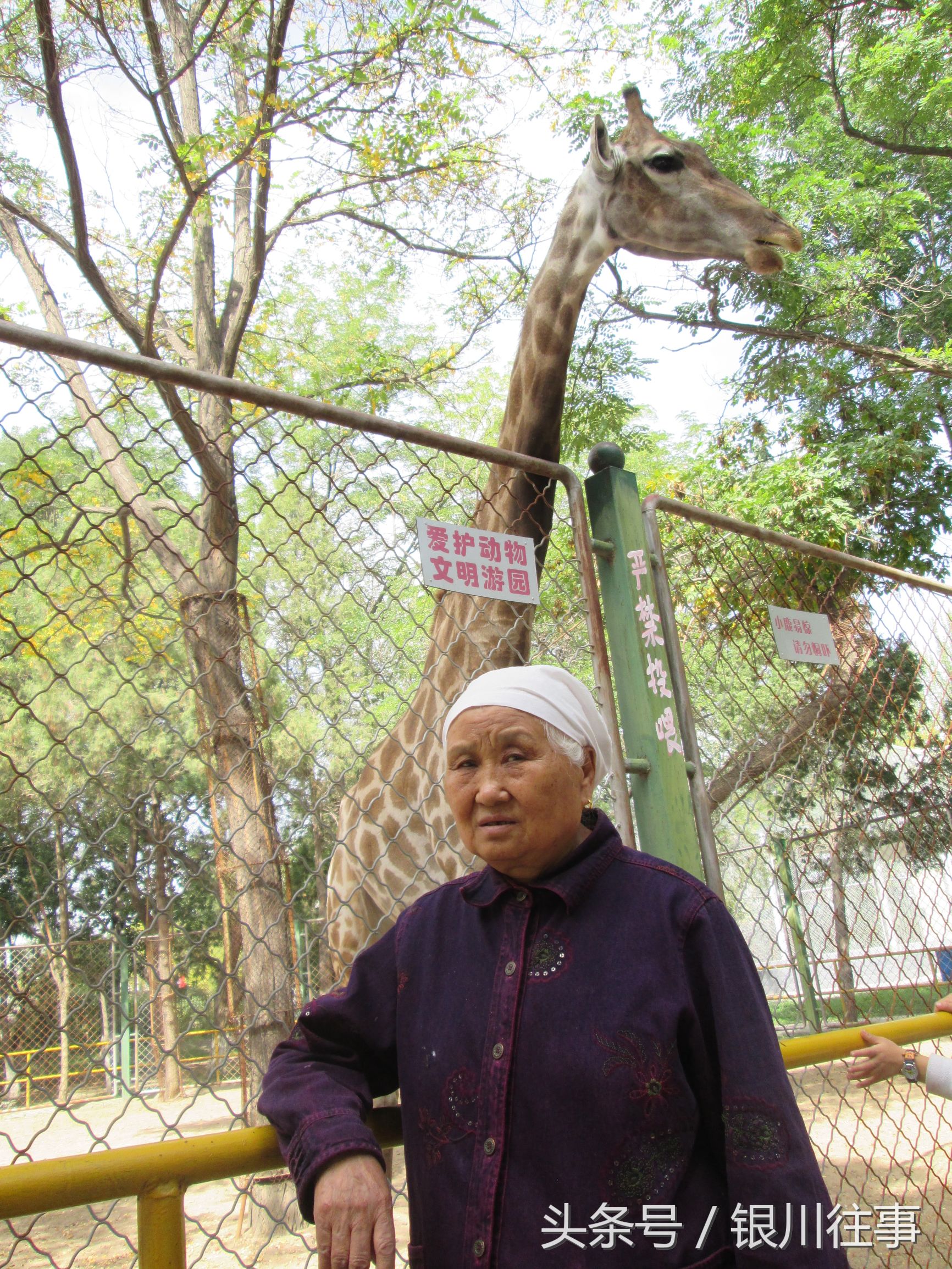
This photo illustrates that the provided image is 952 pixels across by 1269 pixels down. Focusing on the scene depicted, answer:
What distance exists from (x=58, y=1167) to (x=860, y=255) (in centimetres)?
985

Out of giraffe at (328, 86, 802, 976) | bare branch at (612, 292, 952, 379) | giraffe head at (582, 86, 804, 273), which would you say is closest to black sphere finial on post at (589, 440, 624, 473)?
giraffe at (328, 86, 802, 976)

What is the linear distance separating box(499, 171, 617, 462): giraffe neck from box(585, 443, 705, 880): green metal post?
1338 millimetres

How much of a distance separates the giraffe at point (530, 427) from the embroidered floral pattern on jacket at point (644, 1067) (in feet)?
5.65

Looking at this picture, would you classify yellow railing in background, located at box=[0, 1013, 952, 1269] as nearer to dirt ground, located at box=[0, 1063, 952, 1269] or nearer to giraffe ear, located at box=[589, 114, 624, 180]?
dirt ground, located at box=[0, 1063, 952, 1269]

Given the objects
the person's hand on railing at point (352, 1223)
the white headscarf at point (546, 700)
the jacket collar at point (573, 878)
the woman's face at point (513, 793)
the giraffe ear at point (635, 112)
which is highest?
the giraffe ear at point (635, 112)

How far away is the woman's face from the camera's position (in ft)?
5.23

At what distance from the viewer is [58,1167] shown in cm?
137

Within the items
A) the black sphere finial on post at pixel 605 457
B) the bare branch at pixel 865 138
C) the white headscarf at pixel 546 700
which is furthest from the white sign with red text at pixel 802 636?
the bare branch at pixel 865 138

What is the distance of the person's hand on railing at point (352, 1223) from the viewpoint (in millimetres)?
1326

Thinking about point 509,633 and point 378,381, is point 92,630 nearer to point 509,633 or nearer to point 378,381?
point 378,381

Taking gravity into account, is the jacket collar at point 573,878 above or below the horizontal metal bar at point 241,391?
below

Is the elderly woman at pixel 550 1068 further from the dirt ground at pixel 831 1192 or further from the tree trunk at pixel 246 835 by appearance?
the dirt ground at pixel 831 1192

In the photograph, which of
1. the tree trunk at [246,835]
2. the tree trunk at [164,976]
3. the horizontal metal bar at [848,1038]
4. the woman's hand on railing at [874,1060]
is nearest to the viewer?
the horizontal metal bar at [848,1038]

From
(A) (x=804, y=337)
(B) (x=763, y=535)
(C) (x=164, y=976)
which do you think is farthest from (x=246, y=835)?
(C) (x=164, y=976)
